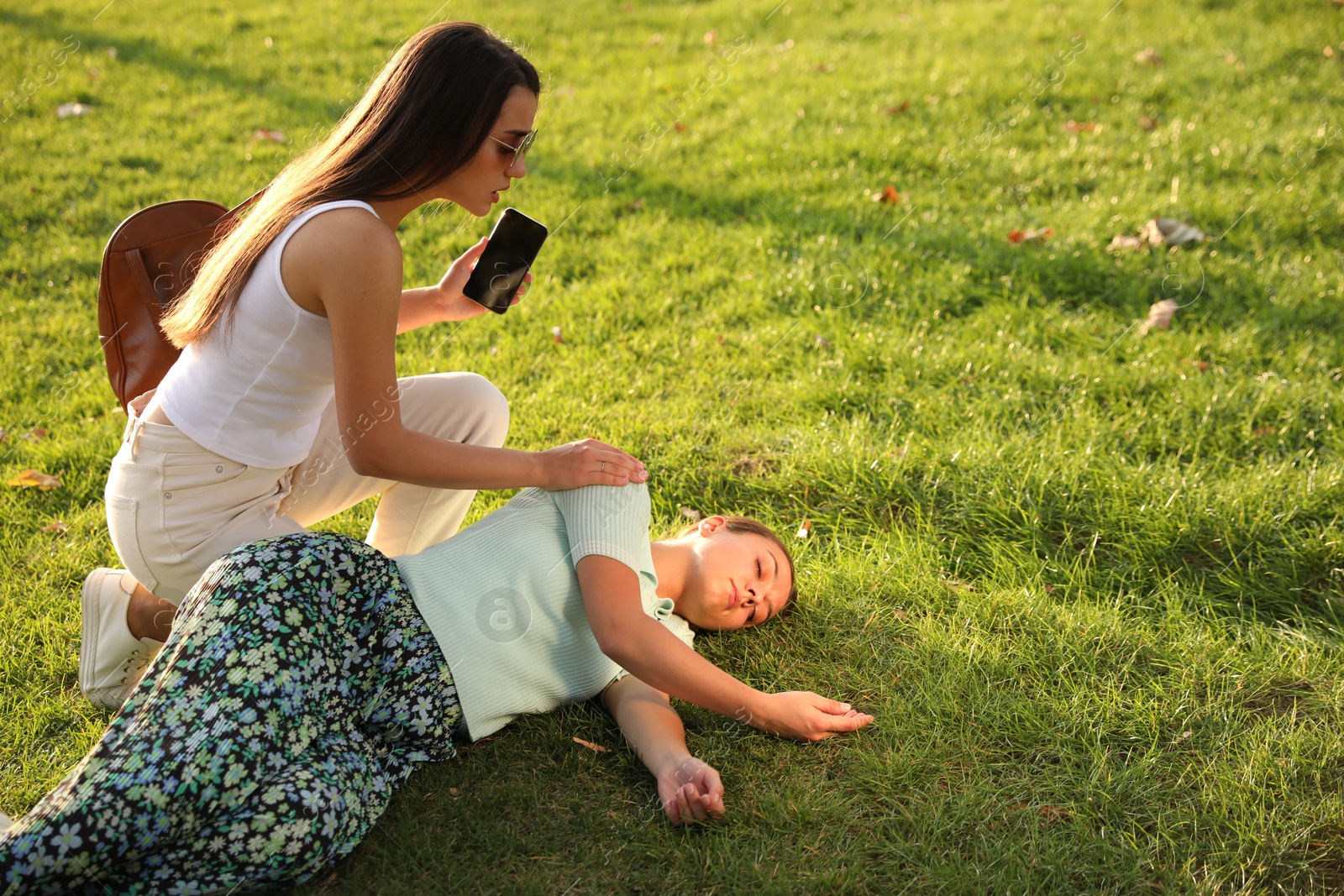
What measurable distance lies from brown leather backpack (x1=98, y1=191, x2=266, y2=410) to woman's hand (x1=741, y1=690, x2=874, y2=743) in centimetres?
192

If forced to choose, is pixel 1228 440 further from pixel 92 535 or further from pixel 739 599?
pixel 92 535

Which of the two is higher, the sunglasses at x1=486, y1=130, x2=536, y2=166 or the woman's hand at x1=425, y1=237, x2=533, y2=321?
the sunglasses at x1=486, y1=130, x2=536, y2=166

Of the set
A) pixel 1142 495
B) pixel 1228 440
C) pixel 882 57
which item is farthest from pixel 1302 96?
pixel 1142 495

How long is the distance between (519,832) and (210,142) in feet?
17.6

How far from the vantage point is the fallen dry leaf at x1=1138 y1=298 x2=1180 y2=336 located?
4.39 meters

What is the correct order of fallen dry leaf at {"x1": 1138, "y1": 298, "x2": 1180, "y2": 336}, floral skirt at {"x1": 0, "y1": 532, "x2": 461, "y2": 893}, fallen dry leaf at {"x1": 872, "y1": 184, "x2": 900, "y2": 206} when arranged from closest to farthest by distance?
floral skirt at {"x1": 0, "y1": 532, "x2": 461, "y2": 893}
fallen dry leaf at {"x1": 1138, "y1": 298, "x2": 1180, "y2": 336}
fallen dry leaf at {"x1": 872, "y1": 184, "x2": 900, "y2": 206}

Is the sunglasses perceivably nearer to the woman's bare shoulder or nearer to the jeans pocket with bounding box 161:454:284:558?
the woman's bare shoulder

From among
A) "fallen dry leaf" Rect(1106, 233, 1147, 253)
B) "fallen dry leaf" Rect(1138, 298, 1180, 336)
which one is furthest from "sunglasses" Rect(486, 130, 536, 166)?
"fallen dry leaf" Rect(1106, 233, 1147, 253)

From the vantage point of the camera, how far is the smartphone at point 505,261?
278 cm

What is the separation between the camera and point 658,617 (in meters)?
2.75

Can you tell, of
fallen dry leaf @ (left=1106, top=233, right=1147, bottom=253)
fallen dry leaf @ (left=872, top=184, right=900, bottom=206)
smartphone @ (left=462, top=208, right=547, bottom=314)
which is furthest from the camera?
fallen dry leaf @ (left=872, top=184, right=900, bottom=206)

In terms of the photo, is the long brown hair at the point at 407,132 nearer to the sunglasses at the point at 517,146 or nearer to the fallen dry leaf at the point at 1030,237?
the sunglasses at the point at 517,146

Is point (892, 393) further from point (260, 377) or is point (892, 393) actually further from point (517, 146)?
point (260, 377)

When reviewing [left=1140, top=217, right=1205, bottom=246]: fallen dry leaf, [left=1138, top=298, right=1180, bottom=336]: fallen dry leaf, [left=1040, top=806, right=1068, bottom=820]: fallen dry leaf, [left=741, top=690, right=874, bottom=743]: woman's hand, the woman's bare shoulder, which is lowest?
[left=1040, top=806, right=1068, bottom=820]: fallen dry leaf
